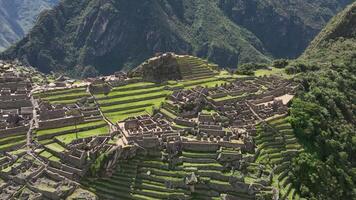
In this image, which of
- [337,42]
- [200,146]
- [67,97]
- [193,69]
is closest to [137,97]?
[67,97]

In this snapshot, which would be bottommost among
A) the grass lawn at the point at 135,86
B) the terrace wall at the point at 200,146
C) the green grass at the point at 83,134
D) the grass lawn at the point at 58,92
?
the green grass at the point at 83,134

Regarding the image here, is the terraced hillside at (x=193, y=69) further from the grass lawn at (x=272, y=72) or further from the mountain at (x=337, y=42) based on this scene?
the mountain at (x=337, y=42)

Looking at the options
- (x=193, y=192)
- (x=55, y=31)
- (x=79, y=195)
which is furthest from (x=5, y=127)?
(x=55, y=31)

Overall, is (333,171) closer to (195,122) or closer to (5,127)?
(195,122)

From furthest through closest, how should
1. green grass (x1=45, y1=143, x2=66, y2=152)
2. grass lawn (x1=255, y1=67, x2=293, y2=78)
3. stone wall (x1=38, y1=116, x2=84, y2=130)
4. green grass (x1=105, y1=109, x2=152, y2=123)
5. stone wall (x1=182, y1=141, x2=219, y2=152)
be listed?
1. grass lawn (x1=255, y1=67, x2=293, y2=78)
2. green grass (x1=105, y1=109, x2=152, y2=123)
3. stone wall (x1=38, y1=116, x2=84, y2=130)
4. stone wall (x1=182, y1=141, x2=219, y2=152)
5. green grass (x1=45, y1=143, x2=66, y2=152)

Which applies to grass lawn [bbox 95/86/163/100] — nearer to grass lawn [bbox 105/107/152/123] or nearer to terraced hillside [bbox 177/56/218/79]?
grass lawn [bbox 105/107/152/123]

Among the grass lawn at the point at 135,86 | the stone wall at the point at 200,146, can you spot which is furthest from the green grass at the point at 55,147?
the grass lawn at the point at 135,86

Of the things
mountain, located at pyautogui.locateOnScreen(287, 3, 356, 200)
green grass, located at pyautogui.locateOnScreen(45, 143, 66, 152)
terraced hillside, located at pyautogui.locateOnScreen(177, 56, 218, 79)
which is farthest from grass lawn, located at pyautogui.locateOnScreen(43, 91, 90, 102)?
mountain, located at pyautogui.locateOnScreen(287, 3, 356, 200)
